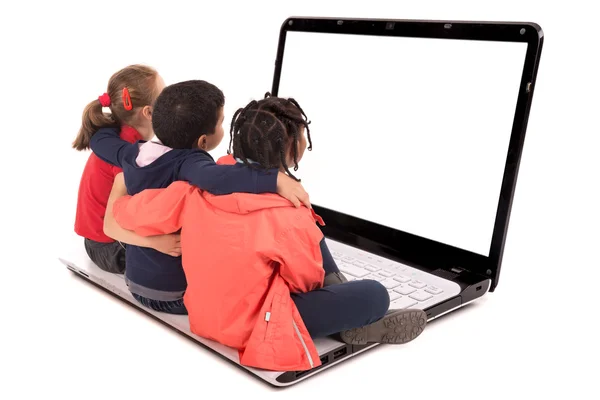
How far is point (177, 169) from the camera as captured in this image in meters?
1.63

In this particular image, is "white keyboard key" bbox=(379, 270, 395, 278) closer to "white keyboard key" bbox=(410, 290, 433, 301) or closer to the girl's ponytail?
"white keyboard key" bbox=(410, 290, 433, 301)

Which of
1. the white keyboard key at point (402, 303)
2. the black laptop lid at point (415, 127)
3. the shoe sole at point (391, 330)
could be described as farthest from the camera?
the black laptop lid at point (415, 127)

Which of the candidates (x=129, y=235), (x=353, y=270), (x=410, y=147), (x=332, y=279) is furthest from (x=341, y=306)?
(x=410, y=147)

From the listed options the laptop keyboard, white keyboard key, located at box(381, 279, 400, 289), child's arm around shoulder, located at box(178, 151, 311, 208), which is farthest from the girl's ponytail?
white keyboard key, located at box(381, 279, 400, 289)

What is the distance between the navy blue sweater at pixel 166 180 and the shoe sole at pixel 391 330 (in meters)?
0.39

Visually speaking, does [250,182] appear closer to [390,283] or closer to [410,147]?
[390,283]

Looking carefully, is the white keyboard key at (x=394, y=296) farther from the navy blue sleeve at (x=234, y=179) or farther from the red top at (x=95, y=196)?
the red top at (x=95, y=196)

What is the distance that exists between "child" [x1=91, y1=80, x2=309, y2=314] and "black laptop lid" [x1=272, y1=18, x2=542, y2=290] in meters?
0.61

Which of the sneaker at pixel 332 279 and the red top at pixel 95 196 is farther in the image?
the red top at pixel 95 196

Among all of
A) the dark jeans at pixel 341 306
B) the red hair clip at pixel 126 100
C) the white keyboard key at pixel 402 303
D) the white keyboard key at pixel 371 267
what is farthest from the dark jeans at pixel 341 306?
the red hair clip at pixel 126 100

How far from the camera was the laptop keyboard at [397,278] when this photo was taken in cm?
178

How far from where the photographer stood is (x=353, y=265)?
2.02 meters

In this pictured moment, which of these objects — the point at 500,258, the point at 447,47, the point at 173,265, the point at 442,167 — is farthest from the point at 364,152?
the point at 173,265

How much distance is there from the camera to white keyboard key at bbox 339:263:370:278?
194cm
